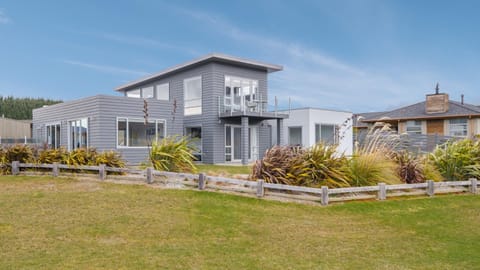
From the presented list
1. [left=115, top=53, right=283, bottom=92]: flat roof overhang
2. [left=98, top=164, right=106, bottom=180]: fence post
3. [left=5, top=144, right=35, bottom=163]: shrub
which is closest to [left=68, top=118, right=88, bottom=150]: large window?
[left=5, top=144, right=35, bottom=163]: shrub

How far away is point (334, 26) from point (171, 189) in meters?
11.3

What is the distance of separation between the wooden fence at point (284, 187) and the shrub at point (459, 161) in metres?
0.72

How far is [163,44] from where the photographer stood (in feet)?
64.1

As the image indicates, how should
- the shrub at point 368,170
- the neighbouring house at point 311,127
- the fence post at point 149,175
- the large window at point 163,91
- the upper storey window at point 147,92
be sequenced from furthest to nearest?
the upper storey window at point 147,92, the large window at point 163,91, the neighbouring house at point 311,127, the fence post at point 149,175, the shrub at point 368,170

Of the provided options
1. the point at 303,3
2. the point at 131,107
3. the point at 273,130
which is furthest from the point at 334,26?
the point at 131,107

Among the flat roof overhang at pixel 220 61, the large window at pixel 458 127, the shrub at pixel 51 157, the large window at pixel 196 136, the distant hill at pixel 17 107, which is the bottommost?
the shrub at pixel 51 157

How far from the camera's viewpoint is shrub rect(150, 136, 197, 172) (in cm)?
1137

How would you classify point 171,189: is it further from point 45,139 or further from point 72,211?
point 45,139

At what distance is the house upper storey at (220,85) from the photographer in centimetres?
1986

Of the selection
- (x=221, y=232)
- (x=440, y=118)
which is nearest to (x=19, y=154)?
(x=221, y=232)

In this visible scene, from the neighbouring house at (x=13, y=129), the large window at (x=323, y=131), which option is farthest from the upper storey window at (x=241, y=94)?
the neighbouring house at (x=13, y=129)

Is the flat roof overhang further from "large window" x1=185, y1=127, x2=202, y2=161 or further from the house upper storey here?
"large window" x1=185, y1=127, x2=202, y2=161

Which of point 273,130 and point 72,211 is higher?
point 273,130

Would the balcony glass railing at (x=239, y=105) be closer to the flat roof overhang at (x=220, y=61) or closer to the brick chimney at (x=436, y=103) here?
the flat roof overhang at (x=220, y=61)
